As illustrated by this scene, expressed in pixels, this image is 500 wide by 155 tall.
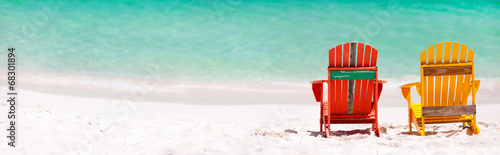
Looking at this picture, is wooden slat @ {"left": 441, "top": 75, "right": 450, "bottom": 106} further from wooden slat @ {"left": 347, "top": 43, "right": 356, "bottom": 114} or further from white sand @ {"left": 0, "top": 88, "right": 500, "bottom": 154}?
wooden slat @ {"left": 347, "top": 43, "right": 356, "bottom": 114}

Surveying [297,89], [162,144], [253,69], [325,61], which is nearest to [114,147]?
[162,144]

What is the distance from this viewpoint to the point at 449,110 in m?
4.80

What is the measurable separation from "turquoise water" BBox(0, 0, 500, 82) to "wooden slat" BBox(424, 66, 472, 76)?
18.9ft

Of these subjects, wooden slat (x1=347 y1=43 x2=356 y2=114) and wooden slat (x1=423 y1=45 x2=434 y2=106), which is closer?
wooden slat (x1=423 y1=45 x2=434 y2=106)

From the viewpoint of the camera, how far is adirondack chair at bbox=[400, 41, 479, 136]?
4.68 m

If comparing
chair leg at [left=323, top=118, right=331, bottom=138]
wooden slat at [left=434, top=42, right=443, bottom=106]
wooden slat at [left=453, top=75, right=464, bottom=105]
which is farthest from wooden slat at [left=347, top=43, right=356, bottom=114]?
wooden slat at [left=453, top=75, right=464, bottom=105]

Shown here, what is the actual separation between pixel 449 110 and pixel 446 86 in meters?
0.25

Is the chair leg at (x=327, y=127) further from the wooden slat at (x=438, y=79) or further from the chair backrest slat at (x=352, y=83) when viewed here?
the wooden slat at (x=438, y=79)

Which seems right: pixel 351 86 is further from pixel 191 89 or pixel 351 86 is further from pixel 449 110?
pixel 191 89

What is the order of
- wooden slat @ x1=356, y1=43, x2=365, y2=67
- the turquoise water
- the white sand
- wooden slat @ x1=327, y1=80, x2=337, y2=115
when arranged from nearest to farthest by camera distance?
the white sand, wooden slat @ x1=356, y1=43, x2=365, y2=67, wooden slat @ x1=327, y1=80, x2=337, y2=115, the turquoise water

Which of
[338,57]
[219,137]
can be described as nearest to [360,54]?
[338,57]

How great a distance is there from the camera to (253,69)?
10930 millimetres

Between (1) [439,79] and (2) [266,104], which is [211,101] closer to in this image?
(2) [266,104]

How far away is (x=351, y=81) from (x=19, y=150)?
3124 millimetres
